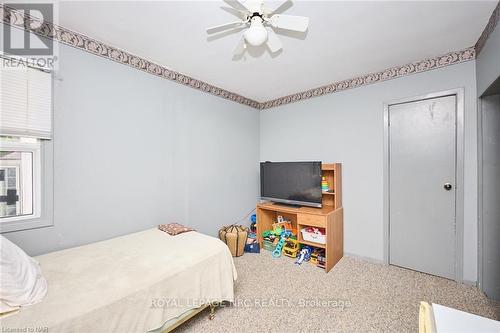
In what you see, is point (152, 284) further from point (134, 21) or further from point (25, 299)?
point (134, 21)

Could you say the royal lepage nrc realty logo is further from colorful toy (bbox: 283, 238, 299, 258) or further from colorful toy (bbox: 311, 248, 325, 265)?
colorful toy (bbox: 311, 248, 325, 265)

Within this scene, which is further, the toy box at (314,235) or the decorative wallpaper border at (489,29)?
the toy box at (314,235)

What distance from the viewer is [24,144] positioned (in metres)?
1.75

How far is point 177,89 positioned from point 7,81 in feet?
4.85

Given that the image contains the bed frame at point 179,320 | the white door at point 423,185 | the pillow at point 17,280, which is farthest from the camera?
the white door at point 423,185

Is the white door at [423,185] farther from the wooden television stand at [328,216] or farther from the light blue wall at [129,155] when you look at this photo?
the light blue wall at [129,155]

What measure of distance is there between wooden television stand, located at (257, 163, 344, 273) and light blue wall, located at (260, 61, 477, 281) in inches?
5.2

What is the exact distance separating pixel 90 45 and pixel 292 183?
284cm

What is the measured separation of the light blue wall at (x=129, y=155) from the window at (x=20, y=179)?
142mm

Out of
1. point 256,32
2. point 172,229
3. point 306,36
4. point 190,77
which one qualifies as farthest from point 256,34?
point 172,229

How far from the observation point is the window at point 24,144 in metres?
1.64

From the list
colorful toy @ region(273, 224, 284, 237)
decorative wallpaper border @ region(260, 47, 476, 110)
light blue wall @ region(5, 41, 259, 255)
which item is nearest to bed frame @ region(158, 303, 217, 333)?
light blue wall @ region(5, 41, 259, 255)

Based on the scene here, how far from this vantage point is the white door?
2348 millimetres

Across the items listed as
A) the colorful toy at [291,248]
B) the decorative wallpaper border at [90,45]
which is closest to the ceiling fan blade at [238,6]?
the decorative wallpaper border at [90,45]
